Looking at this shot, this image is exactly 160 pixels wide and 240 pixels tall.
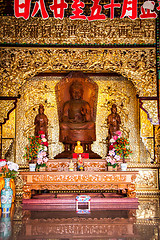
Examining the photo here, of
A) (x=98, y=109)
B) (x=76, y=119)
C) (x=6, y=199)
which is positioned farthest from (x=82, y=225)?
(x=98, y=109)

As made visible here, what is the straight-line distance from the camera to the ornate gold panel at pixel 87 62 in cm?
757

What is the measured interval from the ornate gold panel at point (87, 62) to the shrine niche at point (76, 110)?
0.83 meters

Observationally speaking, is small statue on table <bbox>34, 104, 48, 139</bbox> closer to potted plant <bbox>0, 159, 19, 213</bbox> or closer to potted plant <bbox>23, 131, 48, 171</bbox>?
potted plant <bbox>23, 131, 48, 171</bbox>

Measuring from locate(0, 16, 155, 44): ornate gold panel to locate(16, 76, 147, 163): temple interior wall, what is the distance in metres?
1.27

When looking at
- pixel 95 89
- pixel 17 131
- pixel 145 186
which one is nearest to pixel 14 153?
pixel 17 131

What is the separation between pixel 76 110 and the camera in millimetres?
8398

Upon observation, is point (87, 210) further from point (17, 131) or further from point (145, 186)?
point (17, 131)

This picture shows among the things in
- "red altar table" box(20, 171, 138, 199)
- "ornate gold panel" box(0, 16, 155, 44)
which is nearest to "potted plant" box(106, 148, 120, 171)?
"red altar table" box(20, 171, 138, 199)

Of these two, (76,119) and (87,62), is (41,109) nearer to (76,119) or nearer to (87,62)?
(76,119)

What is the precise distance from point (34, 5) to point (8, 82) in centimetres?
184

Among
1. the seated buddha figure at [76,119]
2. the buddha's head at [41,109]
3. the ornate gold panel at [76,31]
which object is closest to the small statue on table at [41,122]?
the buddha's head at [41,109]

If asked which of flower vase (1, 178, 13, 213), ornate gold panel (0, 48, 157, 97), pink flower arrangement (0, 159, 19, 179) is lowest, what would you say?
flower vase (1, 178, 13, 213)

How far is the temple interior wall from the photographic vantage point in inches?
329

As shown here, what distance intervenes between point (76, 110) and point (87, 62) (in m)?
1.33
